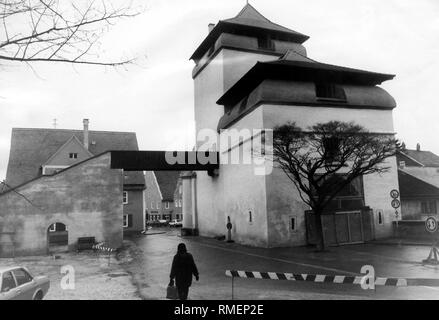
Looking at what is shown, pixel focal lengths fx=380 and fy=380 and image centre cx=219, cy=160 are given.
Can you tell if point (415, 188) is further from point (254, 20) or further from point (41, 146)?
point (41, 146)

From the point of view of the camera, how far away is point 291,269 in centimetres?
1482

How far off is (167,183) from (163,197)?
3672mm

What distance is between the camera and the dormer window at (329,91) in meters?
25.3

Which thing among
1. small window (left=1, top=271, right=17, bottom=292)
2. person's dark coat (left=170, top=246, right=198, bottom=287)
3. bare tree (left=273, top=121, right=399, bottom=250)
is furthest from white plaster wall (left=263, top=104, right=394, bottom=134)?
small window (left=1, top=271, right=17, bottom=292)

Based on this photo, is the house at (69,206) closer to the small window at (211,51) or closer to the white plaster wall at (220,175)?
the white plaster wall at (220,175)

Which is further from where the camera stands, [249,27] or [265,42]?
[265,42]

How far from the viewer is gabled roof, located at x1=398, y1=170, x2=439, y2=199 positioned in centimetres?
3194

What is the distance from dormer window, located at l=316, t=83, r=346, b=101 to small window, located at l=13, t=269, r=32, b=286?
20.6 metres

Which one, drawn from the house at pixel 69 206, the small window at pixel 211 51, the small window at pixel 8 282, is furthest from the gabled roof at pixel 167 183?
the small window at pixel 8 282

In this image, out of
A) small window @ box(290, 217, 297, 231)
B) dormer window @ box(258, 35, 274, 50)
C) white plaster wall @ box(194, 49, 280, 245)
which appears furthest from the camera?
dormer window @ box(258, 35, 274, 50)

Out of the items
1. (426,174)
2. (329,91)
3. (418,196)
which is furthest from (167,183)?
(329,91)

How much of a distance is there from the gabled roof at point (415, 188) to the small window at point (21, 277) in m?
31.2

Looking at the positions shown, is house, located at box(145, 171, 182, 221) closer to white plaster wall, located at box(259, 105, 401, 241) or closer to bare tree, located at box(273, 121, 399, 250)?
white plaster wall, located at box(259, 105, 401, 241)
